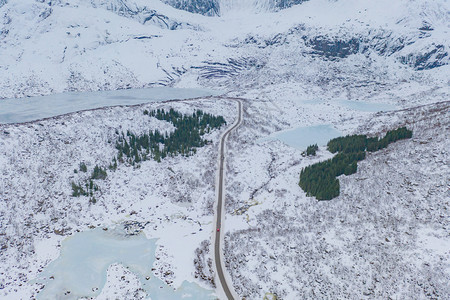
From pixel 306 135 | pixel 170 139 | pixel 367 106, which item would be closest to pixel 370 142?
pixel 306 135

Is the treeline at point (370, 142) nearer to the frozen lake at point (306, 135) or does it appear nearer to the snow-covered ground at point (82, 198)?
the frozen lake at point (306, 135)

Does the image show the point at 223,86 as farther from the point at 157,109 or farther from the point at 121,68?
the point at 157,109

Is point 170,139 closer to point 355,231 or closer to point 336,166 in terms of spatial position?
point 336,166

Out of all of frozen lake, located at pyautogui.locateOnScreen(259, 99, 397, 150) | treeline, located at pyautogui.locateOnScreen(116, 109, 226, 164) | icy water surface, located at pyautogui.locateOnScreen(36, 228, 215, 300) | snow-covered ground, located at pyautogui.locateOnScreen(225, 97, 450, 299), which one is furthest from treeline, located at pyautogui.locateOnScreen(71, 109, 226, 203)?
frozen lake, located at pyautogui.locateOnScreen(259, 99, 397, 150)

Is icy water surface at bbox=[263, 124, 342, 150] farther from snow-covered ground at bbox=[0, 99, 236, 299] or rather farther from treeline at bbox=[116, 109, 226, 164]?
snow-covered ground at bbox=[0, 99, 236, 299]

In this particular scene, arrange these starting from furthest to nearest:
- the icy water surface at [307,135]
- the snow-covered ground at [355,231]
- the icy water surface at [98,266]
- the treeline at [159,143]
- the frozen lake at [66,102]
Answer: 1. the frozen lake at [66,102]
2. the icy water surface at [307,135]
3. the treeline at [159,143]
4. the icy water surface at [98,266]
5. the snow-covered ground at [355,231]

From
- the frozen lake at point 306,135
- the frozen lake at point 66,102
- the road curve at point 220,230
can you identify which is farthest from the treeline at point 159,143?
the frozen lake at point 66,102
